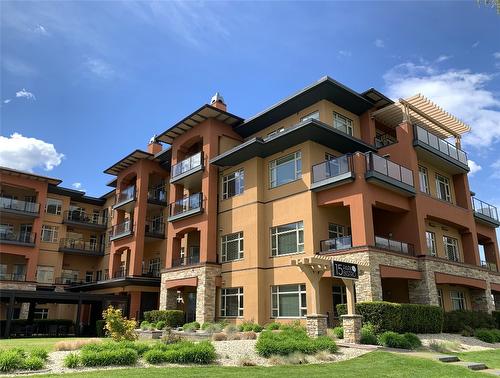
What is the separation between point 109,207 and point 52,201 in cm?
568

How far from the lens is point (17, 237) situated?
130 ft

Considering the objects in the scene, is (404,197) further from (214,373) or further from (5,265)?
(5,265)

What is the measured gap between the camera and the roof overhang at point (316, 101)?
24.7 metres

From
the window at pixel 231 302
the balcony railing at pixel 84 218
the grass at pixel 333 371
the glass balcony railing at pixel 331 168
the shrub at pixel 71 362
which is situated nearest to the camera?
the grass at pixel 333 371

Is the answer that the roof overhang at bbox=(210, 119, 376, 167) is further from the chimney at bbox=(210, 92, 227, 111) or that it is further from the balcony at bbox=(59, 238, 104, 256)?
the balcony at bbox=(59, 238, 104, 256)

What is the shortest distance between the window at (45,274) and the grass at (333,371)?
1354 inches

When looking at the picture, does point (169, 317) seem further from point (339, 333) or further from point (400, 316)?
point (400, 316)

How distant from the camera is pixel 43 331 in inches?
1296

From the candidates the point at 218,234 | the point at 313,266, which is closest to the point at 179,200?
the point at 218,234

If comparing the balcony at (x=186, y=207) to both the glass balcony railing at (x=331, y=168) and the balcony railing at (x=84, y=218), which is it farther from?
the balcony railing at (x=84, y=218)

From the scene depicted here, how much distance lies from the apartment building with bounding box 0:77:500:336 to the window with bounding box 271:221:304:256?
61mm

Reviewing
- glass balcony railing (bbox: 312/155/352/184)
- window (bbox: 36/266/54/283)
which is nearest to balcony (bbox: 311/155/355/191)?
glass balcony railing (bbox: 312/155/352/184)

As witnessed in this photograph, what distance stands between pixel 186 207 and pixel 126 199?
31.0ft

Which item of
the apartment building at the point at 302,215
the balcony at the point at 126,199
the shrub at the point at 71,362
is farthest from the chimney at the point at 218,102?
the shrub at the point at 71,362
